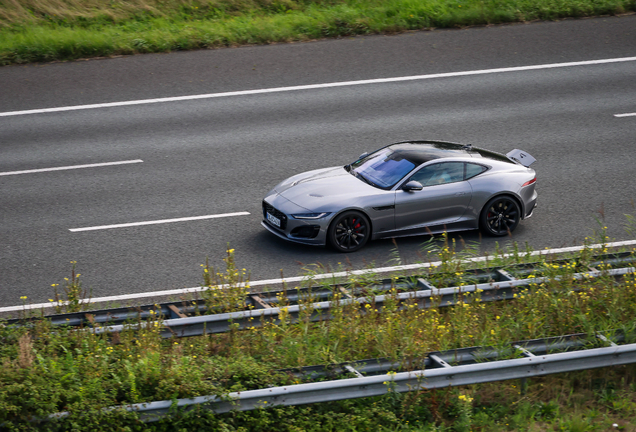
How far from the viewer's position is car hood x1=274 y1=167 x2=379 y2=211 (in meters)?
10.4

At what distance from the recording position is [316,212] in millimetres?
10258

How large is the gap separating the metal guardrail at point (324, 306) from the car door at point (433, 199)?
7.20 ft

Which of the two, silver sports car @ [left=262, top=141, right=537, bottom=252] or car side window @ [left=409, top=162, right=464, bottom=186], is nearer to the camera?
silver sports car @ [left=262, top=141, right=537, bottom=252]

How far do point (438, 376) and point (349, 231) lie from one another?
160 inches

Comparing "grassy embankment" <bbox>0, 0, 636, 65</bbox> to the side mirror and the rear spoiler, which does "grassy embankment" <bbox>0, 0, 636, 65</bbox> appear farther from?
the side mirror

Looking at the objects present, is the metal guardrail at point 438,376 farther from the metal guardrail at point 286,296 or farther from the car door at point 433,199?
the car door at point 433,199

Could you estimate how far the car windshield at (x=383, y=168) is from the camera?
35.3ft

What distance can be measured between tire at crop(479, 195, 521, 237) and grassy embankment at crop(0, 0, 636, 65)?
31.9 ft

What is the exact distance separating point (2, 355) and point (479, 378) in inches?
172

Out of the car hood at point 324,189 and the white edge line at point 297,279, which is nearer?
the white edge line at point 297,279

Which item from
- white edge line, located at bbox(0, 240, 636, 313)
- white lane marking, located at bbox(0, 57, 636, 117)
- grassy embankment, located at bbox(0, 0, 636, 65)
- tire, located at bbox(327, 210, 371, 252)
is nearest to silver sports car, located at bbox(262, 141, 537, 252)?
tire, located at bbox(327, 210, 371, 252)

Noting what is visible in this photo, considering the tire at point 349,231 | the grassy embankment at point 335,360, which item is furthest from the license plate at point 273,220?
the grassy embankment at point 335,360

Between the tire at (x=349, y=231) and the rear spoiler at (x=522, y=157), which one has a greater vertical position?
the rear spoiler at (x=522, y=157)

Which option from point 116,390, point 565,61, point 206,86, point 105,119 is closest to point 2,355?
point 116,390
